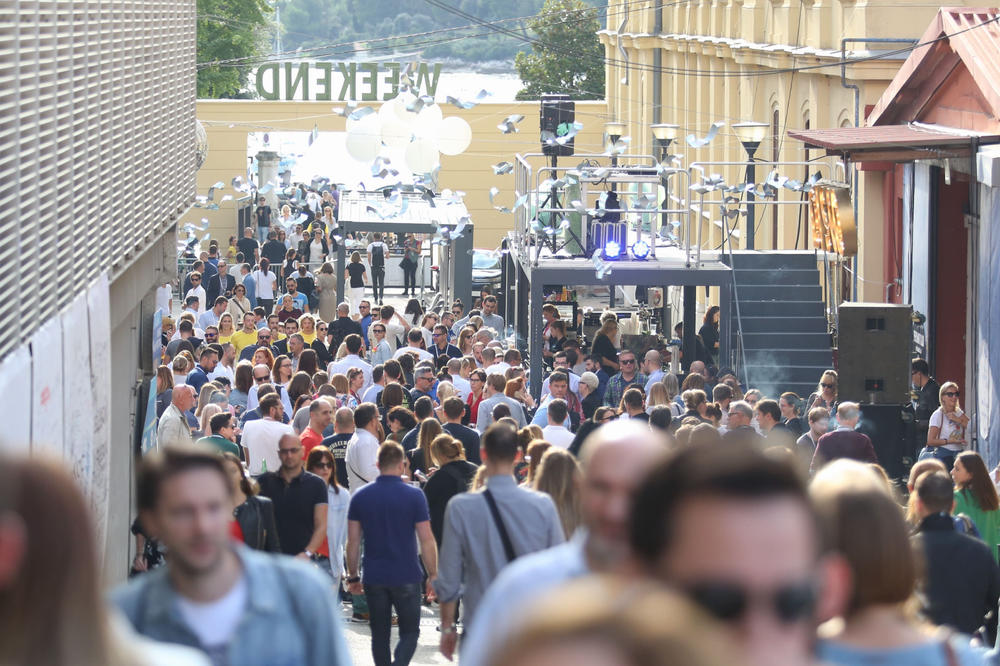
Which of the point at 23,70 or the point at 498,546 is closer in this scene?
the point at 498,546

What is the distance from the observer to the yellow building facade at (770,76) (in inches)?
872

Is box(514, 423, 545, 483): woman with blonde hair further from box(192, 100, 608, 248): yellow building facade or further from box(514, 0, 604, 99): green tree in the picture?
box(514, 0, 604, 99): green tree

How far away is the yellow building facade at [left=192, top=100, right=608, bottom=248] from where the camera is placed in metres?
46.8

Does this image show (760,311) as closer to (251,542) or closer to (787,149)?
(787,149)

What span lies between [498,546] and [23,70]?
3436 mm

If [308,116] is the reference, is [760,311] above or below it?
below

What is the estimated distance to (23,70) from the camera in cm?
786

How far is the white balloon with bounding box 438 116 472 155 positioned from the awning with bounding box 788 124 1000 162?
23.2ft

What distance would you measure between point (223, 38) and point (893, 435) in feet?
180

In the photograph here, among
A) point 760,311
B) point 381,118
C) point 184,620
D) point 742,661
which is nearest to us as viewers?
point 742,661

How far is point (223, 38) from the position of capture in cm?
6600

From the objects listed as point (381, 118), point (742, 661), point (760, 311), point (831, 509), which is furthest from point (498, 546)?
point (381, 118)

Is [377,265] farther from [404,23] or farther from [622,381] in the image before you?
[404,23]

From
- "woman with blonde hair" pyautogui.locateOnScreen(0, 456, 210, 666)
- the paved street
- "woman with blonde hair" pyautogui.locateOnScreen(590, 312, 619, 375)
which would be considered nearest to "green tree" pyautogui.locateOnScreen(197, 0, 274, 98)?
"woman with blonde hair" pyautogui.locateOnScreen(590, 312, 619, 375)
